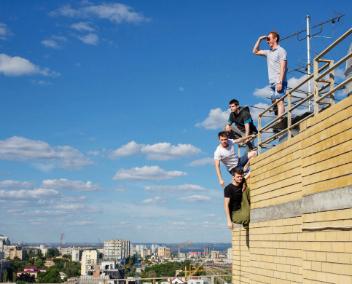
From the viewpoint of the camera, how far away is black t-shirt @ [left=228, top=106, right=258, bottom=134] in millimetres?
10211

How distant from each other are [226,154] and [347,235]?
4.16 m

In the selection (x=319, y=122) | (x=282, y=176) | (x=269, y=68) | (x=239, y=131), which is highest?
(x=269, y=68)

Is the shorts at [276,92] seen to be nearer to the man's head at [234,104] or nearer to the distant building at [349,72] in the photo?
the man's head at [234,104]

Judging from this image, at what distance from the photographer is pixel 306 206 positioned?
6980 millimetres

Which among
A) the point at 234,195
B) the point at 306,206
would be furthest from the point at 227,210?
the point at 306,206

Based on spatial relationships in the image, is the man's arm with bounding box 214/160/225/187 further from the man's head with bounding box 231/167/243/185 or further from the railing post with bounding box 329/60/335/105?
the railing post with bounding box 329/60/335/105

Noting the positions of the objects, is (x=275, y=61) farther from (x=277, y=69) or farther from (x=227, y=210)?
(x=227, y=210)

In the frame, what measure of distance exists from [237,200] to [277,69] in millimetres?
2725

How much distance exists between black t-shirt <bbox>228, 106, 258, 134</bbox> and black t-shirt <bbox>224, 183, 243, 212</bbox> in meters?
1.35

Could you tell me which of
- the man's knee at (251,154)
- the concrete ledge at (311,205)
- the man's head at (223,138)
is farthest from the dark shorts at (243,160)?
the concrete ledge at (311,205)

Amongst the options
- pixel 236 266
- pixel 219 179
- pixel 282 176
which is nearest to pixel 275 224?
pixel 282 176

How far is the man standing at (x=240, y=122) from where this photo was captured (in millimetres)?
10127

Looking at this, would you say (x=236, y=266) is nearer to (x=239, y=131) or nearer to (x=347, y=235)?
(x=239, y=131)

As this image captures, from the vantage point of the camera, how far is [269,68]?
30.8ft
